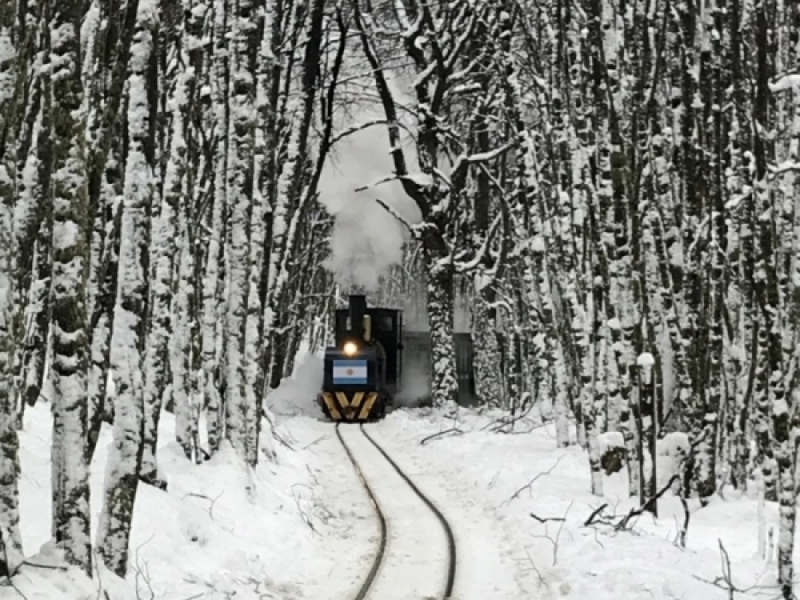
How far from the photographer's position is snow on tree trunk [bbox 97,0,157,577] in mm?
7078

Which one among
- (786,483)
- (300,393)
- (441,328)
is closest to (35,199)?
(786,483)

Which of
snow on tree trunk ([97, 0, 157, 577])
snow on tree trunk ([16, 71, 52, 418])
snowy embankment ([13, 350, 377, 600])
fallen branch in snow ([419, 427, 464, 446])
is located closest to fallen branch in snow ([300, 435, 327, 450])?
fallen branch in snow ([419, 427, 464, 446])

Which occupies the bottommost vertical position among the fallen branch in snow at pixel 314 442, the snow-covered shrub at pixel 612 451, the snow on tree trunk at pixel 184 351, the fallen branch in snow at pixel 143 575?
the fallen branch in snow at pixel 314 442

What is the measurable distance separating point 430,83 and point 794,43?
16.6 meters

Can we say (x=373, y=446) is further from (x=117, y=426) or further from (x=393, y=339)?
(x=117, y=426)

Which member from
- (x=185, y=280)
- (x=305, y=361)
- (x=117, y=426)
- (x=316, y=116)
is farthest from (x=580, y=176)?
(x=305, y=361)

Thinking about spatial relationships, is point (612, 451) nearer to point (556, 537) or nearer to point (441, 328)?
point (556, 537)

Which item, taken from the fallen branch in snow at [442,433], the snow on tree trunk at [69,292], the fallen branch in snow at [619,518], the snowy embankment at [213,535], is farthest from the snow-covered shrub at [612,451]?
the snow on tree trunk at [69,292]

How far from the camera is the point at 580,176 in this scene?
12320 millimetres

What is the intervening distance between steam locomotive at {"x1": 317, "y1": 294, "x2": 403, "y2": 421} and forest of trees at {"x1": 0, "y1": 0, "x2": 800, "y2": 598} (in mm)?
8006

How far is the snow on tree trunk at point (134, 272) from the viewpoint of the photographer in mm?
7078

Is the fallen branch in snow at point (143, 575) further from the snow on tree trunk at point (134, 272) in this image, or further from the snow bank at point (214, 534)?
the snow on tree trunk at point (134, 272)

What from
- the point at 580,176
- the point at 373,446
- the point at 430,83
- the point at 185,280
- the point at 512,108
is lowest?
the point at 373,446

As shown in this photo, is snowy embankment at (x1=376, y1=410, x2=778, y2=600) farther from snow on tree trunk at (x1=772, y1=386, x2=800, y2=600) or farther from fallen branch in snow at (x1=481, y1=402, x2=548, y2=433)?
fallen branch in snow at (x1=481, y1=402, x2=548, y2=433)
